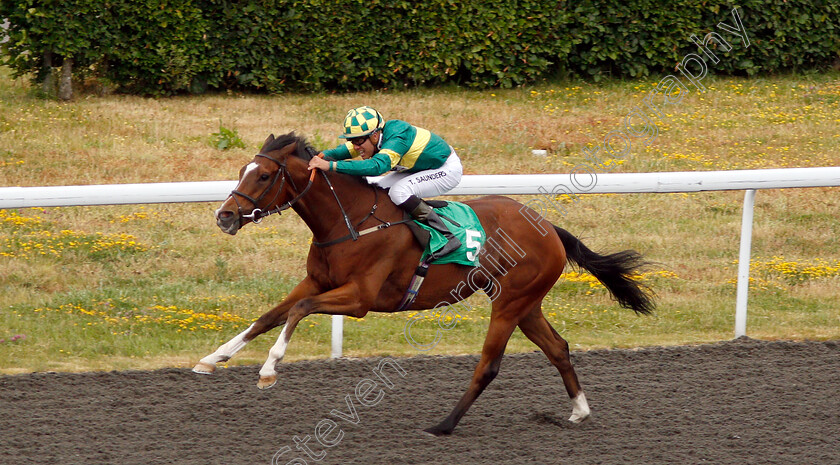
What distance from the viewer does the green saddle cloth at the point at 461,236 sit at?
4.98 meters

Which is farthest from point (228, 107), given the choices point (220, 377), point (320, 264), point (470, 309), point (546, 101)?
point (320, 264)

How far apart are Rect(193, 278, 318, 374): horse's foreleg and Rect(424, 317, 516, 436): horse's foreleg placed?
958mm

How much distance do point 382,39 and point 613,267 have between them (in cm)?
613

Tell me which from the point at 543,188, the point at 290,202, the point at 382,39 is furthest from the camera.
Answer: the point at 382,39

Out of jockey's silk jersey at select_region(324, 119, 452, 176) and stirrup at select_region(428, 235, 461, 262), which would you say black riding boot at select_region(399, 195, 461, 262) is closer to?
stirrup at select_region(428, 235, 461, 262)

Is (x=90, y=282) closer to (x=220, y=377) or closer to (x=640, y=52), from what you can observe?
(x=220, y=377)

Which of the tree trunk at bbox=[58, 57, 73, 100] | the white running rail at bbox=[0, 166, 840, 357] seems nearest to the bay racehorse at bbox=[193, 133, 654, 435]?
the white running rail at bbox=[0, 166, 840, 357]

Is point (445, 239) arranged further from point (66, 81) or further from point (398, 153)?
point (66, 81)

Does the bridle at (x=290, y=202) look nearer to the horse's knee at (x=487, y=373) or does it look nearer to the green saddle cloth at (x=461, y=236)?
the green saddle cloth at (x=461, y=236)

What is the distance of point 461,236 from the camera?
5027 mm

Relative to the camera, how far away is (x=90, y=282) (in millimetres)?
7156

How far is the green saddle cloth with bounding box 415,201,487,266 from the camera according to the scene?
4.98 m

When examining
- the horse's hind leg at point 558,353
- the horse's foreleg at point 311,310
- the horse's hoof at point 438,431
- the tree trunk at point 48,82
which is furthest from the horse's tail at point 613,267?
the tree trunk at point 48,82

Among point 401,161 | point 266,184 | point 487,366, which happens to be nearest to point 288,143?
point 266,184
